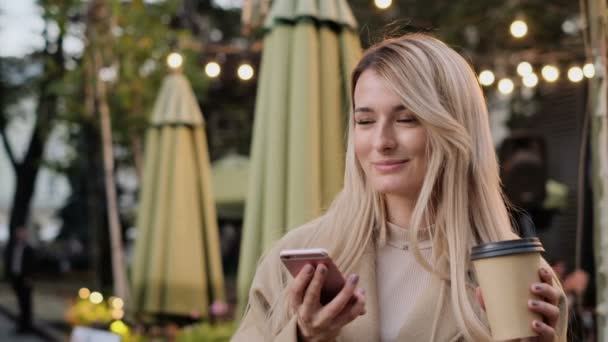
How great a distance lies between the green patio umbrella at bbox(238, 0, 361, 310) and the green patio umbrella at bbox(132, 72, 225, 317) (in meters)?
3.44

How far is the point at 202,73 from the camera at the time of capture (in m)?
15.0

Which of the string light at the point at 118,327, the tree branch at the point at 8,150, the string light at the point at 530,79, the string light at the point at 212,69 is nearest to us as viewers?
the string light at the point at 118,327

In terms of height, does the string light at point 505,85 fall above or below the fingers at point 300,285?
above

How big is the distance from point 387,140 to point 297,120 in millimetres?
3306

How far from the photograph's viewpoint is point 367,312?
108 inches

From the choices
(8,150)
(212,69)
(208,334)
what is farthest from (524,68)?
(8,150)

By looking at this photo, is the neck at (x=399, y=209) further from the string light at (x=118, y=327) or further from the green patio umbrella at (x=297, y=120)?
the string light at (x=118, y=327)

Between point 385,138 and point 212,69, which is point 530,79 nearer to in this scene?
point 212,69

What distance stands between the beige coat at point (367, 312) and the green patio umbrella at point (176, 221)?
678 cm

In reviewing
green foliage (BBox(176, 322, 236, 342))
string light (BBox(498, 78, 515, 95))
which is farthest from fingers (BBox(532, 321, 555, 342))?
string light (BBox(498, 78, 515, 95))

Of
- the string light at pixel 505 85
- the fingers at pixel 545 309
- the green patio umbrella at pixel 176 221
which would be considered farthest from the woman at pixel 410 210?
the string light at pixel 505 85

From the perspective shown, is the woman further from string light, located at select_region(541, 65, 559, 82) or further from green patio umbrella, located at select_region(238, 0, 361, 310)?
string light, located at select_region(541, 65, 559, 82)

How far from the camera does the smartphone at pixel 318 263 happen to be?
2.27m

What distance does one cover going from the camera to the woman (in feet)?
8.93
